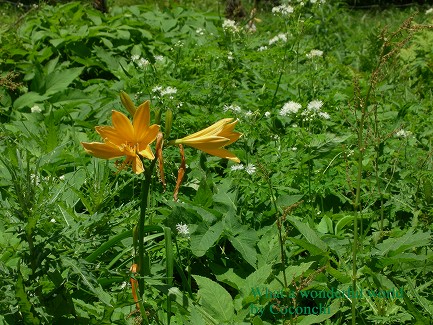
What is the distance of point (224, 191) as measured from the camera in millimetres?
2717

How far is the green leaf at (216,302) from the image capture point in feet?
6.84

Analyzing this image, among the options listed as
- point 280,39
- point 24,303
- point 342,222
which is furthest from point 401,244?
point 280,39

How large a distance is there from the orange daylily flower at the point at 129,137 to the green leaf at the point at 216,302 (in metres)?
0.59

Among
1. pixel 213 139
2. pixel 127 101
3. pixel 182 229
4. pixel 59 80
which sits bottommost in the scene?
pixel 59 80

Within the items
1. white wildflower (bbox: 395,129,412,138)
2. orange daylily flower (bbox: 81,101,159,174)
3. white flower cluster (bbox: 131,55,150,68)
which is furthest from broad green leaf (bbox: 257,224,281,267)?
white flower cluster (bbox: 131,55,150,68)

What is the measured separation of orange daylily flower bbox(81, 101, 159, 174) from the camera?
170 cm

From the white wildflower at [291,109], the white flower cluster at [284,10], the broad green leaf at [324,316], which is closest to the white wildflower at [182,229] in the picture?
the broad green leaf at [324,316]

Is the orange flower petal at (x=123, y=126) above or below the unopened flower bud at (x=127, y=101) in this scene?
below

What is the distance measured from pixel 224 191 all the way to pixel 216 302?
2.25 feet

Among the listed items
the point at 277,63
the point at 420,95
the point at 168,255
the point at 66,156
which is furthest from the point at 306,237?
the point at 420,95

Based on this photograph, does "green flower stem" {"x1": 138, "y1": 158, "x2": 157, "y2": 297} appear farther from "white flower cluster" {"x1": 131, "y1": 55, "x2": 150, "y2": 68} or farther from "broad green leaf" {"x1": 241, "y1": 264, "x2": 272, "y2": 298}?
"white flower cluster" {"x1": 131, "y1": 55, "x2": 150, "y2": 68}

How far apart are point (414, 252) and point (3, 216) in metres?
1.47

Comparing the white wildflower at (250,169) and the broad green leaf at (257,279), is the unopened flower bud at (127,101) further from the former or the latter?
the white wildflower at (250,169)

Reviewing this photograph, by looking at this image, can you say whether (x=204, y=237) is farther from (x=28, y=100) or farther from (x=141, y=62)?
(x=28, y=100)
